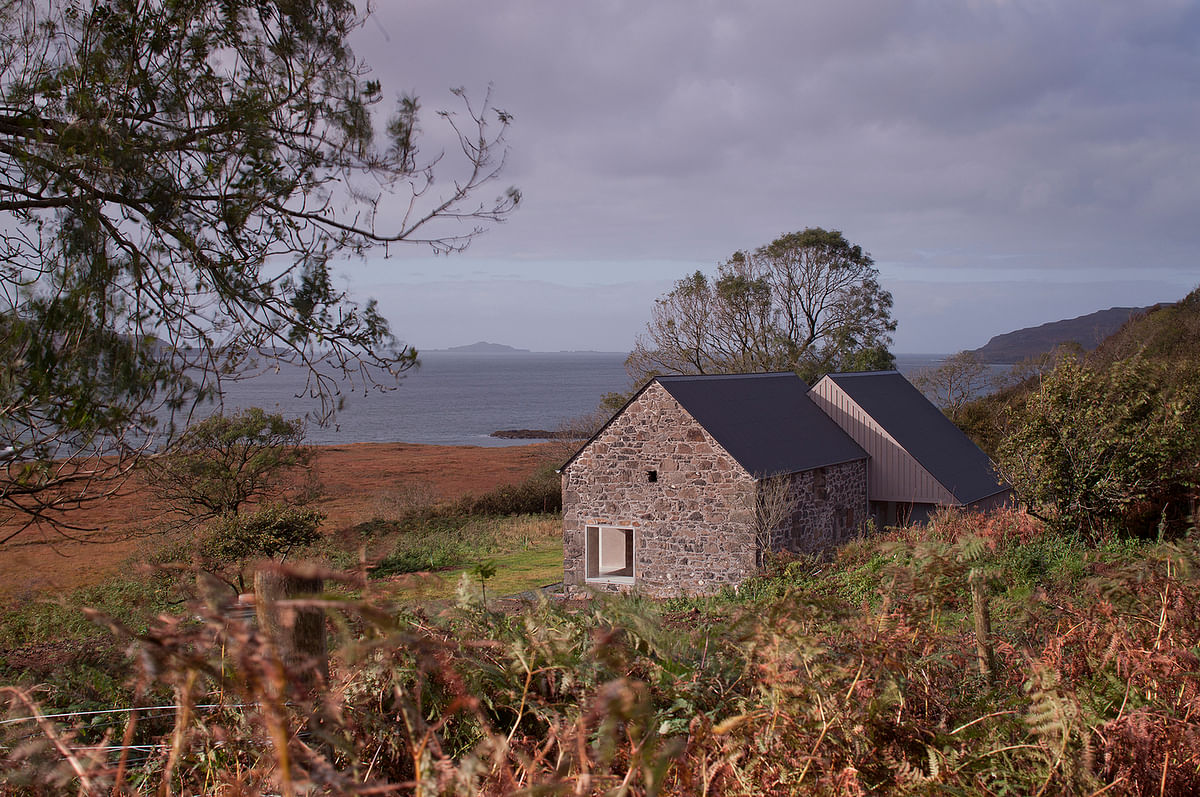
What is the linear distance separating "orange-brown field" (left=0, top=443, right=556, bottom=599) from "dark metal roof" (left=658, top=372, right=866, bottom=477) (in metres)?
10.7

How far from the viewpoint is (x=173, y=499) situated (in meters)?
22.6

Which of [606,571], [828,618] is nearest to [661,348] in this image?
[606,571]

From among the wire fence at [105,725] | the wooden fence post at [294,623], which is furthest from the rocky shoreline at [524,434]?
the wooden fence post at [294,623]

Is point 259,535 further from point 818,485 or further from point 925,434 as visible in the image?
point 925,434

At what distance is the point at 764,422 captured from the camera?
65.1ft

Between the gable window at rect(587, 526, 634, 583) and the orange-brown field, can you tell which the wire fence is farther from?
the gable window at rect(587, 526, 634, 583)

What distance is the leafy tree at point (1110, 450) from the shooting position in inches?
494

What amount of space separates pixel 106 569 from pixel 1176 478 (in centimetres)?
2442

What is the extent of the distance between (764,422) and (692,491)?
3.18 meters

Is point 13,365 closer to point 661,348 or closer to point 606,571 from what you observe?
point 606,571

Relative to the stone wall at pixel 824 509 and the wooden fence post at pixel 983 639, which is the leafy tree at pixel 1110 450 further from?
the wooden fence post at pixel 983 639

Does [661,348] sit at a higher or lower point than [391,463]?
higher

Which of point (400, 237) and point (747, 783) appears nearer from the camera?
point (747, 783)

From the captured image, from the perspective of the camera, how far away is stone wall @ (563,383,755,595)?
1731 cm
